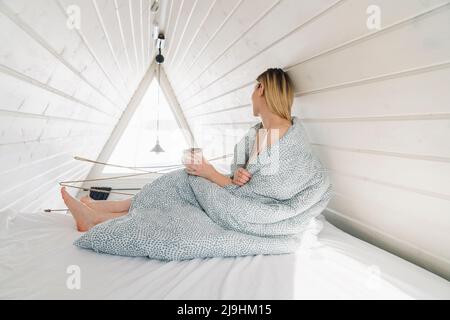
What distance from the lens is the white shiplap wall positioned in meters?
0.67

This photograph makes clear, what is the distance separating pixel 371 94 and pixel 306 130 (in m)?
0.46

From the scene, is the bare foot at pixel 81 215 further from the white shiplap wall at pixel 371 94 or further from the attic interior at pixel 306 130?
the white shiplap wall at pixel 371 94

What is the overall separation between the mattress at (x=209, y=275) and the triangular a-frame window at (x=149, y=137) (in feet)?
9.05

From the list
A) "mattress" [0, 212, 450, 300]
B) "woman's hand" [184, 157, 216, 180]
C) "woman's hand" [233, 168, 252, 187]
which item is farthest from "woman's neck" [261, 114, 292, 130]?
"mattress" [0, 212, 450, 300]

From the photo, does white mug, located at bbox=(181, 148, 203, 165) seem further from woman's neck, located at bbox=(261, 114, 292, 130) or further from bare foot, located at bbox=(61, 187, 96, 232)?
bare foot, located at bbox=(61, 187, 96, 232)

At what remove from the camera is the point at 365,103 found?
34.7 inches

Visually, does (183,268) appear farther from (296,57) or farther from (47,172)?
(47,172)

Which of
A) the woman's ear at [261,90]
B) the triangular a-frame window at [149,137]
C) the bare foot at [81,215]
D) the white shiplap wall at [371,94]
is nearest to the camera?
the white shiplap wall at [371,94]

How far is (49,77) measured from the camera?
1000mm

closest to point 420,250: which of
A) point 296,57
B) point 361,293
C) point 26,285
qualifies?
point 361,293

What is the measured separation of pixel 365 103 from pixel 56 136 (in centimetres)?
154

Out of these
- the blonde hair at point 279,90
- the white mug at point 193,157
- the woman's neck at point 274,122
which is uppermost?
the blonde hair at point 279,90

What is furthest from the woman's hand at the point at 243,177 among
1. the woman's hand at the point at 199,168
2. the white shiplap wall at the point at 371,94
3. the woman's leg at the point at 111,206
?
the woman's leg at the point at 111,206

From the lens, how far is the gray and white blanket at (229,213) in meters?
0.89
